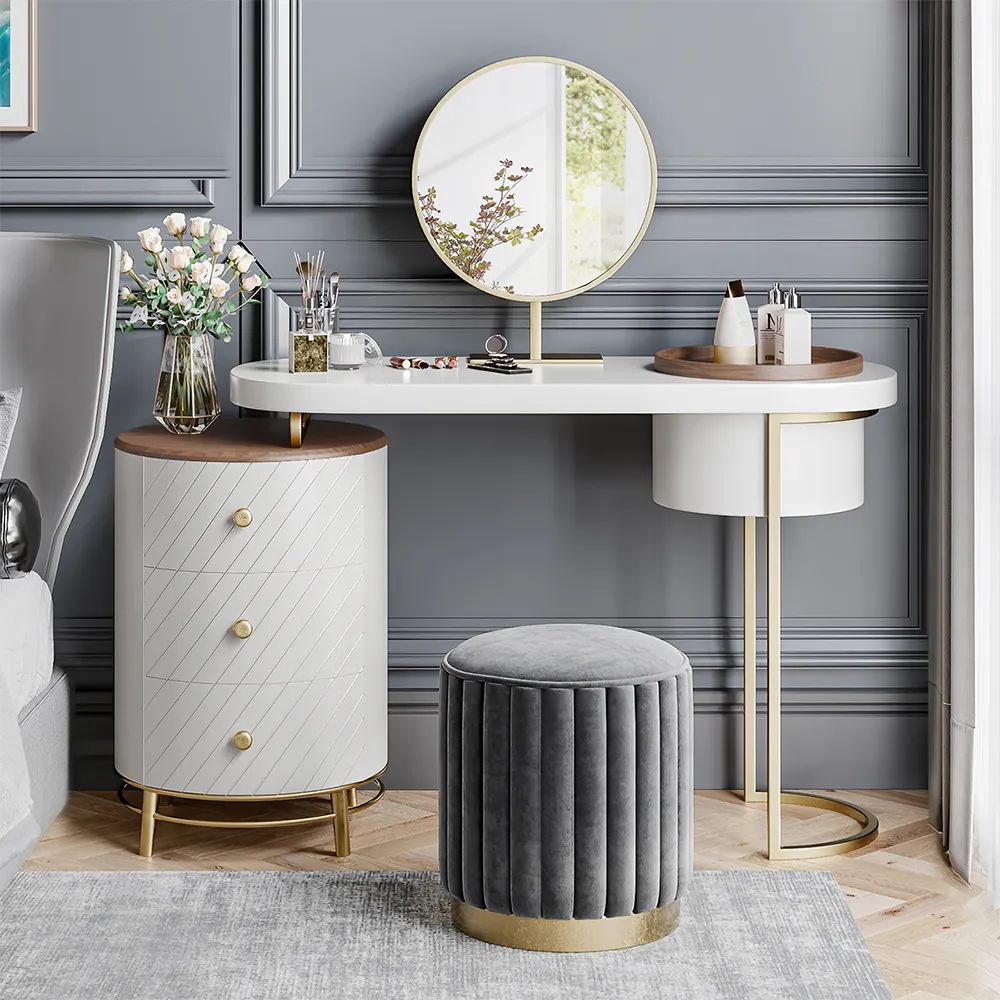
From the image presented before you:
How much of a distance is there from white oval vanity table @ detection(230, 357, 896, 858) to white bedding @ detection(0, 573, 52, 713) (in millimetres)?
532

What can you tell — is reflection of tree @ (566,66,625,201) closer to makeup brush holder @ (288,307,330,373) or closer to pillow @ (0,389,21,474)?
makeup brush holder @ (288,307,330,373)

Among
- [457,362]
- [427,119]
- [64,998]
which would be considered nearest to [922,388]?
[457,362]

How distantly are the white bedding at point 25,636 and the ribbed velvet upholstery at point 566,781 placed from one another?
823 mm

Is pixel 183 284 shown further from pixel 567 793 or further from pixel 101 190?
pixel 567 793

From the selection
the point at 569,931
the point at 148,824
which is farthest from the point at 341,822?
the point at 569,931

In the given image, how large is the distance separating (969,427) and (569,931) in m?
1.20

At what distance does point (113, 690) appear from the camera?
304 centimetres

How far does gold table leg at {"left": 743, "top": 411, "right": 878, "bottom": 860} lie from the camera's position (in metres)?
2.58

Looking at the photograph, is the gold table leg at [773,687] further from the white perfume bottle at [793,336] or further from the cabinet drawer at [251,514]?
the cabinet drawer at [251,514]

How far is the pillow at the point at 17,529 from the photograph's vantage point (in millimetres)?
2461

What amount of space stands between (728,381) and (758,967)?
102 cm

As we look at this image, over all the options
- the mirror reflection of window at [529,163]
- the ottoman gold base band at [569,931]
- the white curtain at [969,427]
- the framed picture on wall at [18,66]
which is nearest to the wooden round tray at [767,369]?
the white curtain at [969,427]

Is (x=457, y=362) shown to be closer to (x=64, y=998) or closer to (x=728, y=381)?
(x=728, y=381)

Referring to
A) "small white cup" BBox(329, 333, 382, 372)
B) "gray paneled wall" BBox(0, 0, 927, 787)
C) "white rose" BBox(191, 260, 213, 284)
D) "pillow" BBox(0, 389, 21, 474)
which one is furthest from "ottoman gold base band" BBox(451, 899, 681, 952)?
"white rose" BBox(191, 260, 213, 284)
